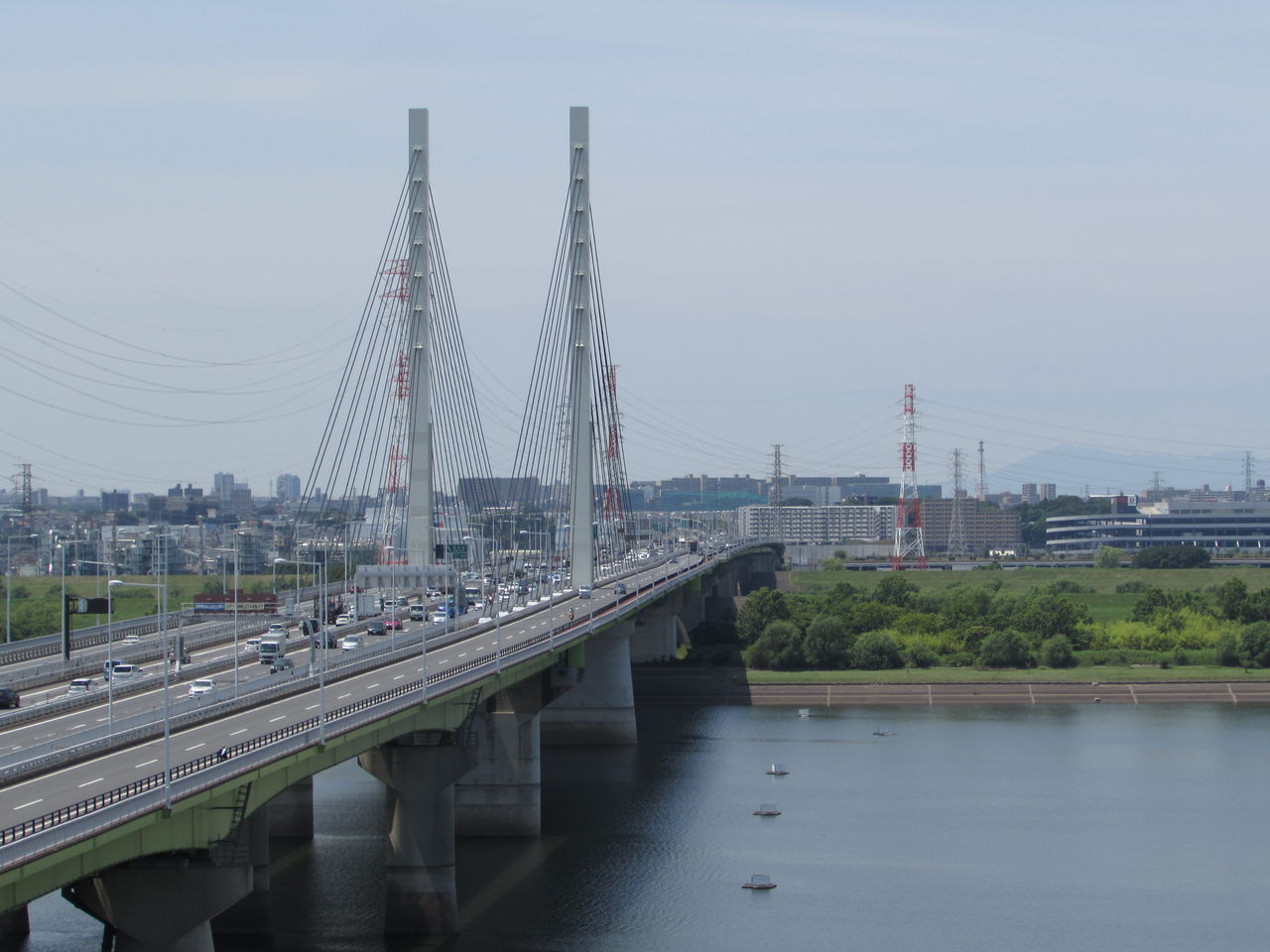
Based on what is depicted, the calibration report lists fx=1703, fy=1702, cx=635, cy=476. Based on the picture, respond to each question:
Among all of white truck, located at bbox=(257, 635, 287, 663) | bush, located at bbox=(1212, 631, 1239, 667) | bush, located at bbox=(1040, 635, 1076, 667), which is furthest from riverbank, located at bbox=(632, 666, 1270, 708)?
white truck, located at bbox=(257, 635, 287, 663)

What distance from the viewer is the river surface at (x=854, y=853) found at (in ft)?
142

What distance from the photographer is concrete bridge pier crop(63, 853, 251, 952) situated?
30109mm

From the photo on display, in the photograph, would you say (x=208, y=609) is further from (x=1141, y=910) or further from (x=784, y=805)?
(x=1141, y=910)

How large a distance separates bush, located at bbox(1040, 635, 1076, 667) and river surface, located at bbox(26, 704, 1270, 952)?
58.7 feet

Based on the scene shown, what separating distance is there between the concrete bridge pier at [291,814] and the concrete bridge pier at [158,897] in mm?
22480

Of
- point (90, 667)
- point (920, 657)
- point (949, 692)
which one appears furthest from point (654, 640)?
point (90, 667)

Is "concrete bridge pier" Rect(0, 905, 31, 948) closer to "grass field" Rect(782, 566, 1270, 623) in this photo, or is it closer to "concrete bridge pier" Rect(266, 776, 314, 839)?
"concrete bridge pier" Rect(266, 776, 314, 839)

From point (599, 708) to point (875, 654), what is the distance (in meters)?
24.6

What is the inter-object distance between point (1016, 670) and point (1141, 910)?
51870 millimetres

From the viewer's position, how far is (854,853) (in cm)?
5238

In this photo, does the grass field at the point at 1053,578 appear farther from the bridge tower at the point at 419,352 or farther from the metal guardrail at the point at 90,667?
the metal guardrail at the point at 90,667

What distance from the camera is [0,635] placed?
75625 mm

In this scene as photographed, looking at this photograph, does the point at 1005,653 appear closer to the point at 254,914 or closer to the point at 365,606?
the point at 365,606

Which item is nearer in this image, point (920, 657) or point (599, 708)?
point (599, 708)
